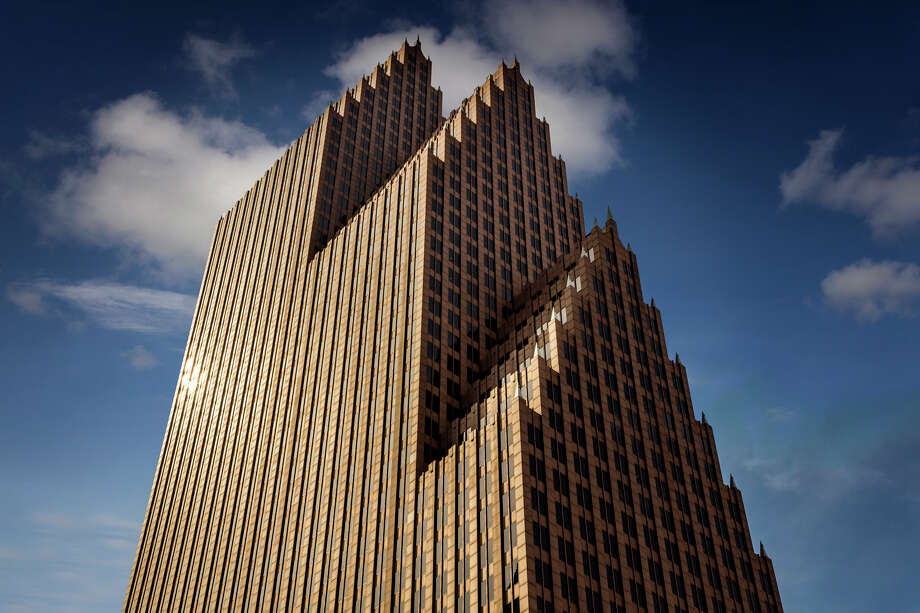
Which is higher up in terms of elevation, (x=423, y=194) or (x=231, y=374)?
(x=423, y=194)

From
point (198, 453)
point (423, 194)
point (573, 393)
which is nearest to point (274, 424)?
point (198, 453)

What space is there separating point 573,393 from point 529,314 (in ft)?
76.2

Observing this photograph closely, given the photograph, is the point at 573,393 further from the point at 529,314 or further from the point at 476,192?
the point at 476,192

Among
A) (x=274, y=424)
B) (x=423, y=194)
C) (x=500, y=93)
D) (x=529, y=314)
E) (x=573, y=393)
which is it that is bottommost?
(x=573, y=393)

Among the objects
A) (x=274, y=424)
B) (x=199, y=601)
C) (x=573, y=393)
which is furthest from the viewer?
Answer: (x=274, y=424)

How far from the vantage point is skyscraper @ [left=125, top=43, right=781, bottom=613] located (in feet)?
328

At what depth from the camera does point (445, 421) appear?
384 feet

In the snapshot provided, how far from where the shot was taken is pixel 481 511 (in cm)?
9850

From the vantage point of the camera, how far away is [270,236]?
18188cm

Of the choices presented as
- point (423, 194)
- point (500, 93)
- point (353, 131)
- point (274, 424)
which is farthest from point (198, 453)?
point (500, 93)

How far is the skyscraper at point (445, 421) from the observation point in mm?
100125

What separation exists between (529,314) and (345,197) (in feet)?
195

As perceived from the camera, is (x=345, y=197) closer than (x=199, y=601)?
No

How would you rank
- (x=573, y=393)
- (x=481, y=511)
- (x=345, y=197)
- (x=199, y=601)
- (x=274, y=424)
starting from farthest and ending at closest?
(x=345, y=197) < (x=274, y=424) < (x=199, y=601) < (x=573, y=393) < (x=481, y=511)
